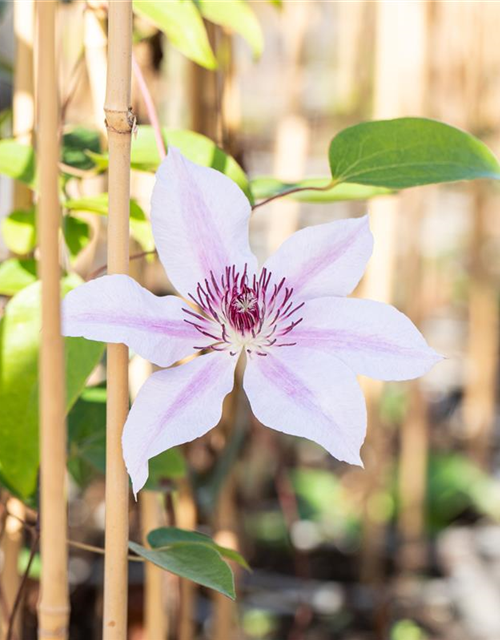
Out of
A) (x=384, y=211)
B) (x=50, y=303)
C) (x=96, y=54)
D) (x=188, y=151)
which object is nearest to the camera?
(x=50, y=303)

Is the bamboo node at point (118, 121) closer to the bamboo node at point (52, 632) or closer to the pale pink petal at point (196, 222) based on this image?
the pale pink petal at point (196, 222)

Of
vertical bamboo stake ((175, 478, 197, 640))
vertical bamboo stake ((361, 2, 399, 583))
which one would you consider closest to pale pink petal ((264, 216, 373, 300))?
vertical bamboo stake ((175, 478, 197, 640))

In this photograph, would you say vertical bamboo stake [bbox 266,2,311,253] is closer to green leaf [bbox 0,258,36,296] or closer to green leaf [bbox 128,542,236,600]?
green leaf [bbox 0,258,36,296]

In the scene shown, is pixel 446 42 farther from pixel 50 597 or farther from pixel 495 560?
pixel 50 597

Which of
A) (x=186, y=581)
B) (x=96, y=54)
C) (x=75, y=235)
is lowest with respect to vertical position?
(x=186, y=581)

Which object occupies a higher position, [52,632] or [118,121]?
[118,121]

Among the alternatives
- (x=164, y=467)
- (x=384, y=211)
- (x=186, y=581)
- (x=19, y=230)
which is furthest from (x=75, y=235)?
(x=384, y=211)

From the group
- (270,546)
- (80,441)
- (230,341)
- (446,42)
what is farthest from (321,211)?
(230,341)

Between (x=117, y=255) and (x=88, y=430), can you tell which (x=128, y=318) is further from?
(x=88, y=430)

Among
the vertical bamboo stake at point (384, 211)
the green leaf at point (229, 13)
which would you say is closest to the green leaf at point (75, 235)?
the green leaf at point (229, 13)
